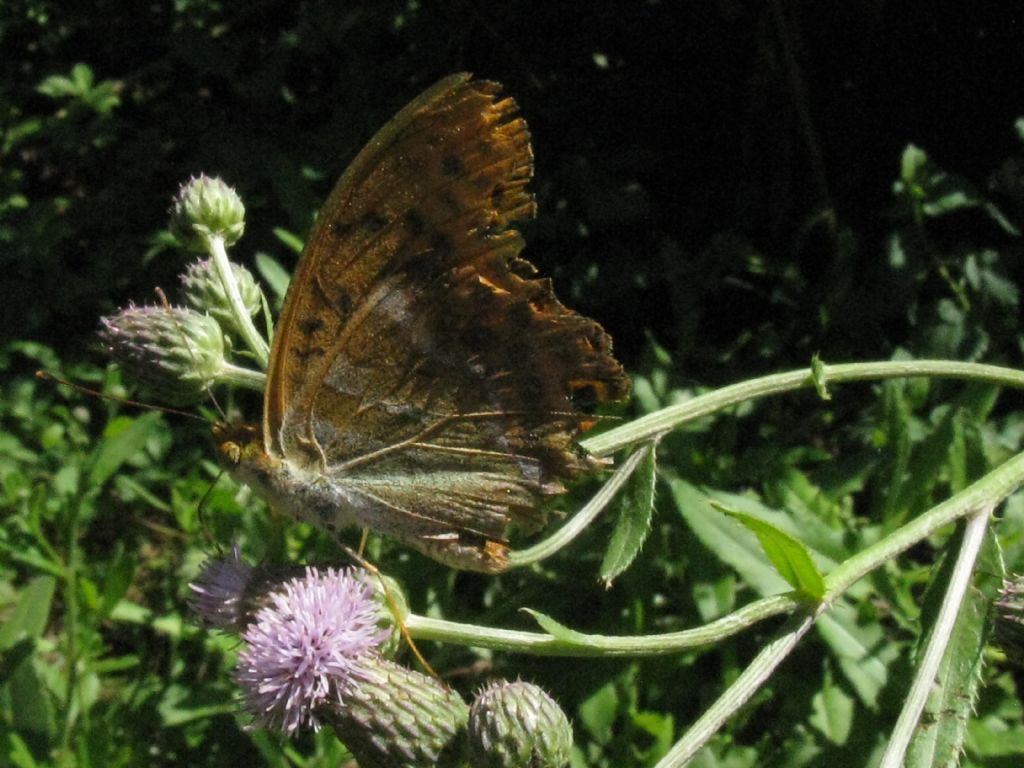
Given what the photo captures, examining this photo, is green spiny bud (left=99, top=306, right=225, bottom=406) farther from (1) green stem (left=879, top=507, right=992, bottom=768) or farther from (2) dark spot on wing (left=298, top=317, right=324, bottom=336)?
(1) green stem (left=879, top=507, right=992, bottom=768)

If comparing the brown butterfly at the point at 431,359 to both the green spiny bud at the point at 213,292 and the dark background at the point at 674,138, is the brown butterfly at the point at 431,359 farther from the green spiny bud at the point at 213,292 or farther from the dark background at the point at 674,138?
the dark background at the point at 674,138

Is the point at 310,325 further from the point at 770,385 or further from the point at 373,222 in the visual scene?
the point at 770,385

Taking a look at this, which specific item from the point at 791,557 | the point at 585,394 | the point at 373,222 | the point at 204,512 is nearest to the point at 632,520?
the point at 585,394

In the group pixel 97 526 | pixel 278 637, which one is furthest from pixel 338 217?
pixel 97 526

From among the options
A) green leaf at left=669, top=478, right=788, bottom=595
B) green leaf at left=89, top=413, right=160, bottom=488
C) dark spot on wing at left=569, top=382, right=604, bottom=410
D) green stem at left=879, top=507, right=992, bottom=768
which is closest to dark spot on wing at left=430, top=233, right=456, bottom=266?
dark spot on wing at left=569, top=382, right=604, bottom=410

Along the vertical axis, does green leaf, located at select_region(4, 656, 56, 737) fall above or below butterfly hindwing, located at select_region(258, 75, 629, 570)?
below

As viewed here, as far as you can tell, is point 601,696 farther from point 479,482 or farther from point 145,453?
point 145,453

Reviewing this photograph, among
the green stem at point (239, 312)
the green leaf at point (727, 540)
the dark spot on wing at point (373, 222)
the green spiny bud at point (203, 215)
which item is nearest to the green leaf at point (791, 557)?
the green leaf at point (727, 540)
